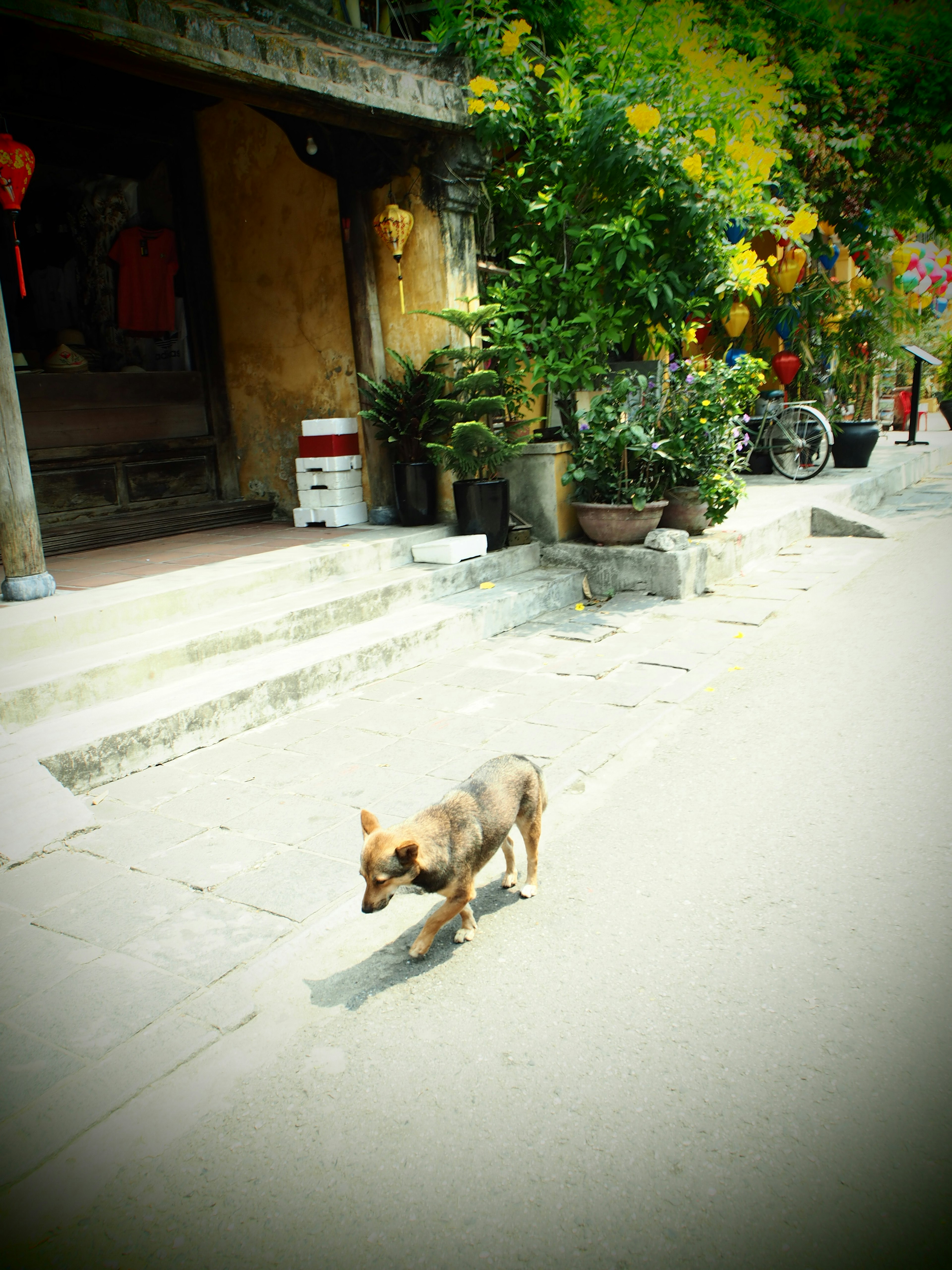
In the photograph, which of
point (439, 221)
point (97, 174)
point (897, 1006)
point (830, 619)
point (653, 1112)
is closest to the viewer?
point (653, 1112)

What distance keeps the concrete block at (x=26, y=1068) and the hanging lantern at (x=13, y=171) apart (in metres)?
4.57

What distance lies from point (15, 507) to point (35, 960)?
3.02 meters

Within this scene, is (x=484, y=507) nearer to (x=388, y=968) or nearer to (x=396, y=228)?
(x=396, y=228)

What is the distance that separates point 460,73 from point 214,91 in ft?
7.21

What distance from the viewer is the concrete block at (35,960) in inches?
108

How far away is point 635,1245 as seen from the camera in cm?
186

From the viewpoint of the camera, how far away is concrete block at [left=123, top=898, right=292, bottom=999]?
2.84 meters

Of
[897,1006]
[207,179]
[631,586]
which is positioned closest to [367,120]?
[207,179]

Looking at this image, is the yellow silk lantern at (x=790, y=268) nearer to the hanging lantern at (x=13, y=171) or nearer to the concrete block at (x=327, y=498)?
the concrete block at (x=327, y=498)

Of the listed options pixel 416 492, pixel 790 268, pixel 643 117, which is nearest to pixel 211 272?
pixel 416 492

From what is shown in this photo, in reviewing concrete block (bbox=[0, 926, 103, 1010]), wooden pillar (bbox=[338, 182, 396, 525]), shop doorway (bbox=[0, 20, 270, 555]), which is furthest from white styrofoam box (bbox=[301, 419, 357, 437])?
concrete block (bbox=[0, 926, 103, 1010])

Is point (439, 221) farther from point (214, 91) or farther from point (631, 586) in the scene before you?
point (631, 586)

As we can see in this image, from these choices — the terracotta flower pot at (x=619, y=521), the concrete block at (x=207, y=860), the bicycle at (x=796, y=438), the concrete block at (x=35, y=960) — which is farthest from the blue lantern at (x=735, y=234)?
the concrete block at (x=35, y=960)

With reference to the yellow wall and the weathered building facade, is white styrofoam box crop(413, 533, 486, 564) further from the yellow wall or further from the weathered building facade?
the yellow wall
